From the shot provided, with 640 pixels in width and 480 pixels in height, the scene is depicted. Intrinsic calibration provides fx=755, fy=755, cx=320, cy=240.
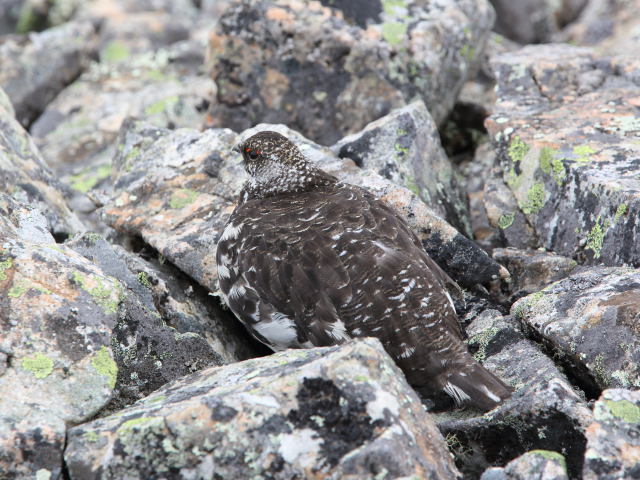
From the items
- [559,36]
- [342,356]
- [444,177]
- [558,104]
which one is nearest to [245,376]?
[342,356]

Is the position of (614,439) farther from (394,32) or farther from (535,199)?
(394,32)

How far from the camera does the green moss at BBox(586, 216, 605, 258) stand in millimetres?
6211

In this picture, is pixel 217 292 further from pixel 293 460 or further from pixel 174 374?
pixel 293 460

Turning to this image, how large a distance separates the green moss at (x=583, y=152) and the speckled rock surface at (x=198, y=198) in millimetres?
1310

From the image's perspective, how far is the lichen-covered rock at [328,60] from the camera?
882cm

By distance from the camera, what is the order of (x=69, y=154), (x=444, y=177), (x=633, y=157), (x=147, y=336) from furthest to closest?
(x=69, y=154) < (x=444, y=177) < (x=633, y=157) < (x=147, y=336)

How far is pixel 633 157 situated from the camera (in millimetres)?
6605

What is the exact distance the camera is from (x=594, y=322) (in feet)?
16.4

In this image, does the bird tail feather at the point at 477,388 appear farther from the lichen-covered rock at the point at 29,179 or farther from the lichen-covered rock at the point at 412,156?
the lichen-covered rock at the point at 29,179

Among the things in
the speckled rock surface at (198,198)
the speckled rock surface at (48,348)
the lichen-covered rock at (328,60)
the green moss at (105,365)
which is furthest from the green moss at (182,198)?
the green moss at (105,365)

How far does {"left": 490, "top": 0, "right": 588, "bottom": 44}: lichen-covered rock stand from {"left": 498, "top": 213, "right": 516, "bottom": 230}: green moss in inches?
372

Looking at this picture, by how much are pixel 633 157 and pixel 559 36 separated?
27.4 ft

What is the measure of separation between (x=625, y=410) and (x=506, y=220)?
11.2 feet

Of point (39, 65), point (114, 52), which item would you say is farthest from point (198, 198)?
point (114, 52)
